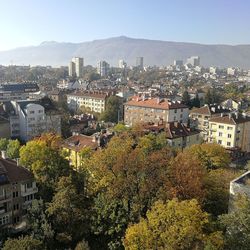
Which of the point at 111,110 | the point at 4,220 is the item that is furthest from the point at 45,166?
the point at 111,110

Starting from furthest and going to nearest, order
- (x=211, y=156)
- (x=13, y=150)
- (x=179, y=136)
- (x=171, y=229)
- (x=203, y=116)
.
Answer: (x=203, y=116), (x=179, y=136), (x=13, y=150), (x=211, y=156), (x=171, y=229)

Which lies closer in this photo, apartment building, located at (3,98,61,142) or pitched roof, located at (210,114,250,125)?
pitched roof, located at (210,114,250,125)

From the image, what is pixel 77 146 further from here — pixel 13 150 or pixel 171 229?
pixel 171 229

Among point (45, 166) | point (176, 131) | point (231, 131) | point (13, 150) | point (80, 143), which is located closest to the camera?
point (45, 166)

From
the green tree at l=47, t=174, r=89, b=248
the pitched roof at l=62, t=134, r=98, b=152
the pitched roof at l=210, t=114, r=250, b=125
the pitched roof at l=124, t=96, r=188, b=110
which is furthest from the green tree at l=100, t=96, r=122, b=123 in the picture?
the green tree at l=47, t=174, r=89, b=248

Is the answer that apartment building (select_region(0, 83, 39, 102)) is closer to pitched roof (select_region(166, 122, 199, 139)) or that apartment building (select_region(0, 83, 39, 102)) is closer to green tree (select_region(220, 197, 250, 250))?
pitched roof (select_region(166, 122, 199, 139))

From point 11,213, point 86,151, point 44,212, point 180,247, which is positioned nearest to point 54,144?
point 86,151

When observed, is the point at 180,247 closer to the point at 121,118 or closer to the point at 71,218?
the point at 71,218

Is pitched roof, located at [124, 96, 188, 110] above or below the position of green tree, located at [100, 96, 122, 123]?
above
